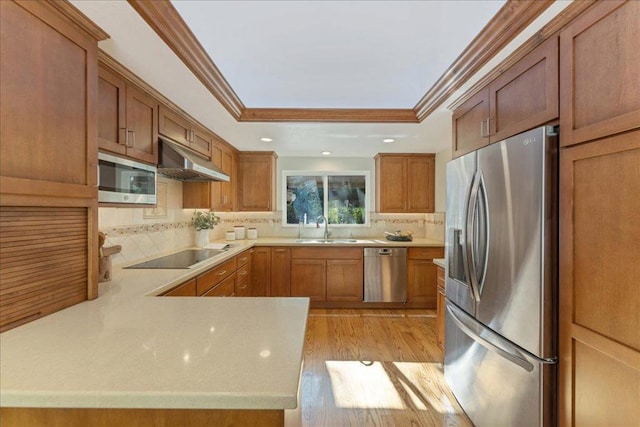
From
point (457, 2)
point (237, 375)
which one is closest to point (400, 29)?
point (457, 2)

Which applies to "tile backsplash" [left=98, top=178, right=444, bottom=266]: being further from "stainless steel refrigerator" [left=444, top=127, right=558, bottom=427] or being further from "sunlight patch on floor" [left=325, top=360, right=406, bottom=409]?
"stainless steel refrigerator" [left=444, top=127, right=558, bottom=427]

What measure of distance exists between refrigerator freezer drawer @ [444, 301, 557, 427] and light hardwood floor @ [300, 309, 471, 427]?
21cm

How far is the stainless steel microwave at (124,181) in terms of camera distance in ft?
5.13

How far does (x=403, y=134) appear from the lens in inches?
124

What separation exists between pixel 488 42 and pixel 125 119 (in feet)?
6.94

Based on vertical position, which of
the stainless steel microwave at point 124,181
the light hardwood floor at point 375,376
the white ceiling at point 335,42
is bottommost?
the light hardwood floor at point 375,376

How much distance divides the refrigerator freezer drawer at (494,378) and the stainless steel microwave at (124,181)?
2229 millimetres

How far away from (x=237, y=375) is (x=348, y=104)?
90.9 inches

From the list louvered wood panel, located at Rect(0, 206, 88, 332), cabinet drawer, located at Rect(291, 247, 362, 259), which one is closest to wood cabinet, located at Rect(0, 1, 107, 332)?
louvered wood panel, located at Rect(0, 206, 88, 332)

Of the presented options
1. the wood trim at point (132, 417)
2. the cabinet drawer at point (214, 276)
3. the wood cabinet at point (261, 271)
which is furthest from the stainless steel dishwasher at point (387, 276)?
the wood trim at point (132, 417)

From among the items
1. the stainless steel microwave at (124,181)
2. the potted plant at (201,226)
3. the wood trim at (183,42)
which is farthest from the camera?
the potted plant at (201,226)

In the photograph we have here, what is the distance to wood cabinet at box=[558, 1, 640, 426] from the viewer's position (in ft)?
3.35

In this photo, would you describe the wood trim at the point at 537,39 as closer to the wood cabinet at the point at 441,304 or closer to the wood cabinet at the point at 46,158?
the wood cabinet at the point at 441,304

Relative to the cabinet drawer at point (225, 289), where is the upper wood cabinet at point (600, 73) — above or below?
above
